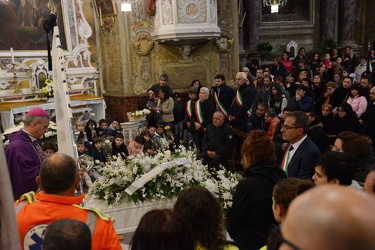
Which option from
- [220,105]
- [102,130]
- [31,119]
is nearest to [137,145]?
[102,130]

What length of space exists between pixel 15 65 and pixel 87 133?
10.8 ft

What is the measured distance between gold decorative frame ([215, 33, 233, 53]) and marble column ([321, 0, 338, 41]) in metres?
6.84

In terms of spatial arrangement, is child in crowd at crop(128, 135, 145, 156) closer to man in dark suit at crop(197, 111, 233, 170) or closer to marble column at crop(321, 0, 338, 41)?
man in dark suit at crop(197, 111, 233, 170)

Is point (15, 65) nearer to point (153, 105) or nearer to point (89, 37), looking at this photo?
point (89, 37)

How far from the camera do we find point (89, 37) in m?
11.1

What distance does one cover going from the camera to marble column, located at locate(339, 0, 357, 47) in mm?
16141

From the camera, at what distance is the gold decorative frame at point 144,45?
1065 cm

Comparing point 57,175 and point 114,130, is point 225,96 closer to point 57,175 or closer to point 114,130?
point 114,130

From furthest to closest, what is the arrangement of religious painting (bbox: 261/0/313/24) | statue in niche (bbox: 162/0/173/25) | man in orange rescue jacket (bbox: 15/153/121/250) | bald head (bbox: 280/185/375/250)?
religious painting (bbox: 261/0/313/24) < statue in niche (bbox: 162/0/173/25) < man in orange rescue jacket (bbox: 15/153/121/250) < bald head (bbox: 280/185/375/250)

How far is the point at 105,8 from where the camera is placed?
10688 millimetres

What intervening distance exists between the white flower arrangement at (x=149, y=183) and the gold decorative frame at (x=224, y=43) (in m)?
7.72

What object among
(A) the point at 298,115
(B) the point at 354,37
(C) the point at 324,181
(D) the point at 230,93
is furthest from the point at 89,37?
(B) the point at 354,37

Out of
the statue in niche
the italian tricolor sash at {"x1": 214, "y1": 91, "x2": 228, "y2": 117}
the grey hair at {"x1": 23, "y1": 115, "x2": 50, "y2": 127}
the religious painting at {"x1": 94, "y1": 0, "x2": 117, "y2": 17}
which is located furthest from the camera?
the religious painting at {"x1": 94, "y1": 0, "x2": 117, "y2": 17}

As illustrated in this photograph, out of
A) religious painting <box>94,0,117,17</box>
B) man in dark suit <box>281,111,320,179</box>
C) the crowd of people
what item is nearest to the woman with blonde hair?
the crowd of people
